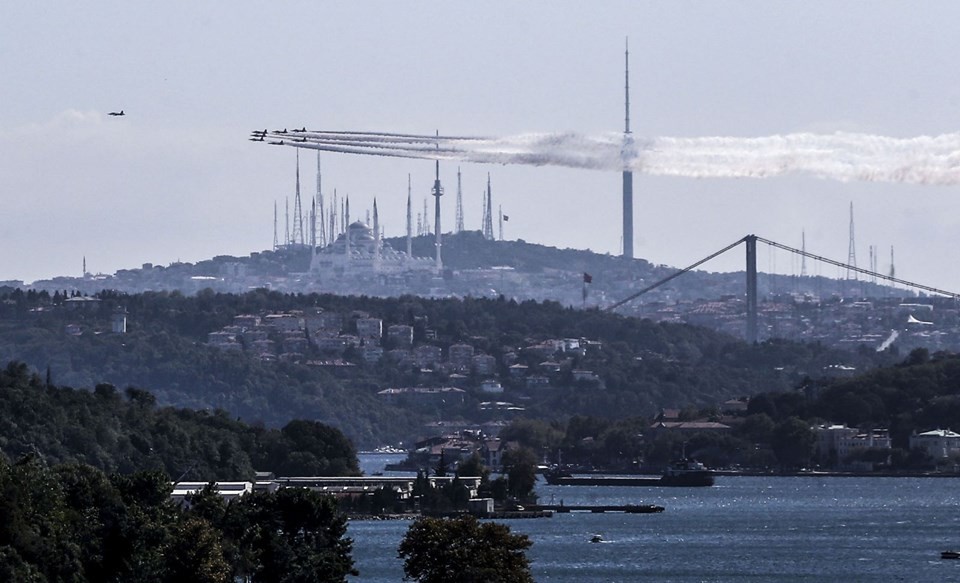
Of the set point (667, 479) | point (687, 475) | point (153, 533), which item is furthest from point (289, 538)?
point (667, 479)

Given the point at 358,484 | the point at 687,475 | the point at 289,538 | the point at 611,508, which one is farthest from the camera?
the point at 687,475

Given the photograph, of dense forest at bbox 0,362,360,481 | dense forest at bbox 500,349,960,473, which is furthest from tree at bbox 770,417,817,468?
dense forest at bbox 0,362,360,481

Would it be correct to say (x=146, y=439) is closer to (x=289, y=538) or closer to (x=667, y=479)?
(x=667, y=479)

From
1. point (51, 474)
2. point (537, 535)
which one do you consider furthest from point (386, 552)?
point (51, 474)

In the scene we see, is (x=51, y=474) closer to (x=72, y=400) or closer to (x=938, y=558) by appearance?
(x=938, y=558)

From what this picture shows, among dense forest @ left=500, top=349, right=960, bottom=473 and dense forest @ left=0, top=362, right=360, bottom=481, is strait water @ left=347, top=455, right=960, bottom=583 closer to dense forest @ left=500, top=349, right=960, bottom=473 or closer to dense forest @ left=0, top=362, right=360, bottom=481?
dense forest @ left=0, top=362, right=360, bottom=481

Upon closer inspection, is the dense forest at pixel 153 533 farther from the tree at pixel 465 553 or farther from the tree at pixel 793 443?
the tree at pixel 793 443

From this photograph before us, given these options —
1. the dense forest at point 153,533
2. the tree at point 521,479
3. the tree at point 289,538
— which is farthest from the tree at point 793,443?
the tree at point 289,538
